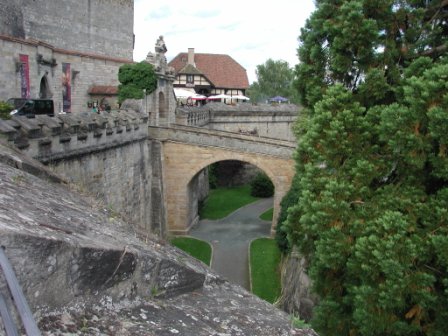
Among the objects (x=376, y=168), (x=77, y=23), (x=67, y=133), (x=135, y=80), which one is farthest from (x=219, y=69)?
(x=376, y=168)

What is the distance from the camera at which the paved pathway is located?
2159cm

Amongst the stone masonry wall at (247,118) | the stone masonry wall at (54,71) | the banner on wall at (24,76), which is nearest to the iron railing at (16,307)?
the stone masonry wall at (54,71)

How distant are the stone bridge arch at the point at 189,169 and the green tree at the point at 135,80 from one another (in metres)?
3.53

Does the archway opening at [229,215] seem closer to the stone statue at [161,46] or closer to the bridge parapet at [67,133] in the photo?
the bridge parapet at [67,133]

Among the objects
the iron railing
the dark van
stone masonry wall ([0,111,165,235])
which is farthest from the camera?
the dark van

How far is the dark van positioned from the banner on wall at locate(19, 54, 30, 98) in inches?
244

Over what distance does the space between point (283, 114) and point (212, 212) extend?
21626 millimetres

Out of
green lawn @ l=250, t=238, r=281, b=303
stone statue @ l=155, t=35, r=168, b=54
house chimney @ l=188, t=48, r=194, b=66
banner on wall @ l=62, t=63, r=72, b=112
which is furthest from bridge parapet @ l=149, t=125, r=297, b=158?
house chimney @ l=188, t=48, r=194, b=66

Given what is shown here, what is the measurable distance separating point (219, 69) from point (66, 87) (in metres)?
30.8

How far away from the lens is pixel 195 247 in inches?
960

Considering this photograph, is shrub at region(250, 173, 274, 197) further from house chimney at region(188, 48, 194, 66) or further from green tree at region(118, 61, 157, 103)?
house chimney at region(188, 48, 194, 66)

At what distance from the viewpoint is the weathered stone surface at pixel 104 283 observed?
261 cm

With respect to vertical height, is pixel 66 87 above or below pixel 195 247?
above

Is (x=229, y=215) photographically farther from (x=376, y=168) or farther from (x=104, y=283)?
(x=104, y=283)
